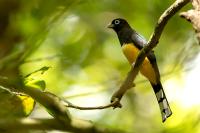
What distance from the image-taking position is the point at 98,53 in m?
5.09

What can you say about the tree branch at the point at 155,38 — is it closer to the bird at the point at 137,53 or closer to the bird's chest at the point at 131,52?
the bird at the point at 137,53

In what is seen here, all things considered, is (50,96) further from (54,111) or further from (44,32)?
(44,32)

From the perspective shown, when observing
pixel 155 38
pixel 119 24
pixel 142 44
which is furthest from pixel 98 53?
pixel 155 38

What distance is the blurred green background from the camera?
329cm

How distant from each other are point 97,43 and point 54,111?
2.95m

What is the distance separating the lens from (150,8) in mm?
4125

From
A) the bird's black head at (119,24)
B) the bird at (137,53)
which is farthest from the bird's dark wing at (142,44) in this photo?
the bird's black head at (119,24)

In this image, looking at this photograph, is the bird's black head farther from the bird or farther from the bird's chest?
the bird's chest

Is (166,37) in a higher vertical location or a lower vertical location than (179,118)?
higher

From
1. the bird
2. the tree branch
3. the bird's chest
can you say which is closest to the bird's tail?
the bird

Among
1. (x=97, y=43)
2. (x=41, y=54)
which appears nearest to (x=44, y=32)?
(x=41, y=54)

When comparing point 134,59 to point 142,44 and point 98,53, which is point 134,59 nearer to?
point 142,44

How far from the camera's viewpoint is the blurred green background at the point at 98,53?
329 centimetres

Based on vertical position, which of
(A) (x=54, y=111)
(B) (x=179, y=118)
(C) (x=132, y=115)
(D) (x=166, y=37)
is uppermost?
(D) (x=166, y=37)
